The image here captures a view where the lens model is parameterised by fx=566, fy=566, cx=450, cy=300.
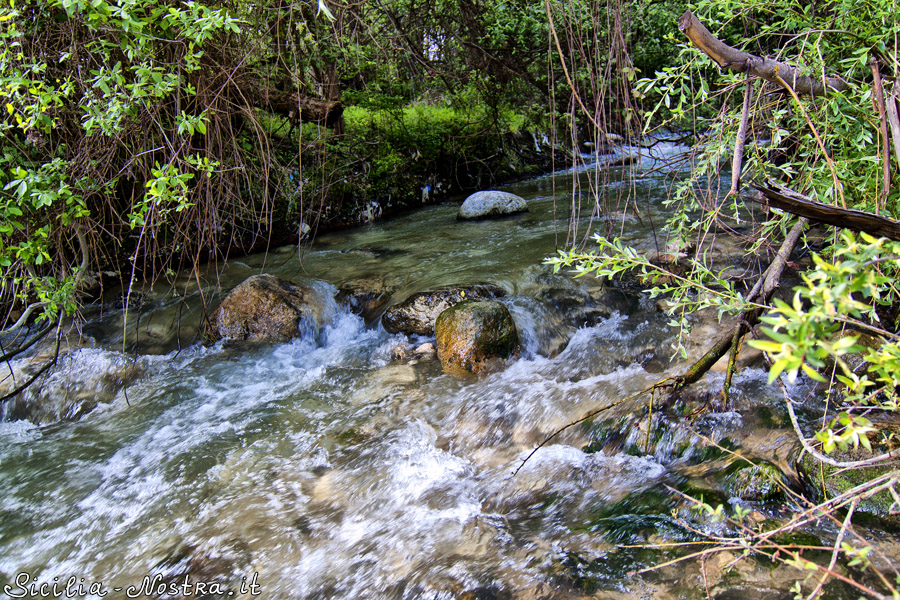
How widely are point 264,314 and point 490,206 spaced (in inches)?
166

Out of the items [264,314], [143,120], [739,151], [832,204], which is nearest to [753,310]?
[832,204]

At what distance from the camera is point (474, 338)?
4.72 meters

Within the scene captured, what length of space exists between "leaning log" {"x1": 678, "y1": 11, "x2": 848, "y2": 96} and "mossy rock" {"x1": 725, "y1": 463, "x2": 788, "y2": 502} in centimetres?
163

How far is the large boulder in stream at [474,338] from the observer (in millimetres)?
4672

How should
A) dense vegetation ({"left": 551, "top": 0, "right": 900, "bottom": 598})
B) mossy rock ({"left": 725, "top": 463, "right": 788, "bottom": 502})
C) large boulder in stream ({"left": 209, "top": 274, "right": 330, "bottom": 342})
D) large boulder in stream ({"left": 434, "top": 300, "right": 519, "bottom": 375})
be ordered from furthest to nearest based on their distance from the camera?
large boulder in stream ({"left": 209, "top": 274, "right": 330, "bottom": 342}), large boulder in stream ({"left": 434, "top": 300, "right": 519, "bottom": 375}), mossy rock ({"left": 725, "top": 463, "right": 788, "bottom": 502}), dense vegetation ({"left": 551, "top": 0, "right": 900, "bottom": 598})

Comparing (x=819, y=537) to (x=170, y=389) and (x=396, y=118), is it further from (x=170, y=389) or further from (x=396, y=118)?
(x=396, y=118)

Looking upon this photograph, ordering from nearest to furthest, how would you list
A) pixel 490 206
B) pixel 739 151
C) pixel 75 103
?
pixel 739 151 < pixel 75 103 < pixel 490 206

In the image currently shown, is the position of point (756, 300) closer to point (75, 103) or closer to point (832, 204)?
point (832, 204)

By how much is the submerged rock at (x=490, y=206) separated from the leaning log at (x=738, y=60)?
662cm

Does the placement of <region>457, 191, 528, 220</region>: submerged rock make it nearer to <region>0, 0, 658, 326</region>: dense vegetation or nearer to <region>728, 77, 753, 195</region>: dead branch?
<region>0, 0, 658, 326</region>: dense vegetation

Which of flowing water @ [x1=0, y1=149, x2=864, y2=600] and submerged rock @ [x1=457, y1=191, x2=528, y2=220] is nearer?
flowing water @ [x1=0, y1=149, x2=864, y2=600]

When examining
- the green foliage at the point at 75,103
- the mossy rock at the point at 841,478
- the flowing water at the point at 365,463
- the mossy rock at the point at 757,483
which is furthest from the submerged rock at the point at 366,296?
the mossy rock at the point at 841,478

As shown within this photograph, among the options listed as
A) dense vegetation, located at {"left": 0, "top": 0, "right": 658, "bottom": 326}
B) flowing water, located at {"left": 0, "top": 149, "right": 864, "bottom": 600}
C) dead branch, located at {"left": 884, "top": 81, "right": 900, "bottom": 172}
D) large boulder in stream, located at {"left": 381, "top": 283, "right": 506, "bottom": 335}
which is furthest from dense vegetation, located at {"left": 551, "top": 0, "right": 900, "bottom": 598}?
large boulder in stream, located at {"left": 381, "top": 283, "right": 506, "bottom": 335}

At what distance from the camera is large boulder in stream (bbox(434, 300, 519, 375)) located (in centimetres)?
467
